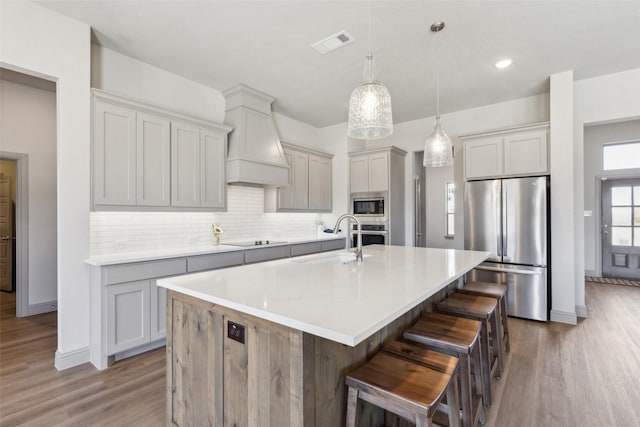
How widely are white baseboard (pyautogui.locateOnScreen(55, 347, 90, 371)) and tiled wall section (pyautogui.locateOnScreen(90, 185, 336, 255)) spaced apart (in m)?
0.86

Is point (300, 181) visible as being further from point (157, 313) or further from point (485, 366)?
point (485, 366)

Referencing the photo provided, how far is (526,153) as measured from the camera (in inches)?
154

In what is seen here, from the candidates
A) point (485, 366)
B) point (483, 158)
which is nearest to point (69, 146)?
point (485, 366)

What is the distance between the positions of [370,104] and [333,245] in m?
3.56

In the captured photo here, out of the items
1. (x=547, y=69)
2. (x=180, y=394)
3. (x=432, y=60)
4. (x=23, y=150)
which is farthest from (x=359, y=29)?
(x=23, y=150)

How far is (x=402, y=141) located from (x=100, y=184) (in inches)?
176

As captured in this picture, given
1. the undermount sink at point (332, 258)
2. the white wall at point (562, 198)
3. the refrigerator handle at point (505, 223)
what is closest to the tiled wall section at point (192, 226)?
the undermount sink at point (332, 258)

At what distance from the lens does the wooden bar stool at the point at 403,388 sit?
3.93 ft

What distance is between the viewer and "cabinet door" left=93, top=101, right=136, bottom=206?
276 cm

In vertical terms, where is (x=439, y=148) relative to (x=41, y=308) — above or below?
above

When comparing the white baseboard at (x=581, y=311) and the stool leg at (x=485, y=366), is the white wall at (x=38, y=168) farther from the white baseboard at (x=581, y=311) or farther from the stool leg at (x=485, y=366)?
the white baseboard at (x=581, y=311)

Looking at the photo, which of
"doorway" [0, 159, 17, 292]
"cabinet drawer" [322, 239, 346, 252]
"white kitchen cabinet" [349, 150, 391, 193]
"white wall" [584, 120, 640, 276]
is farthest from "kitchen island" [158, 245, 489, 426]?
"white wall" [584, 120, 640, 276]

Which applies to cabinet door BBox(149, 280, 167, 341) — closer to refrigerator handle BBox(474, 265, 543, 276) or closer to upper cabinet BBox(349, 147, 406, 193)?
upper cabinet BBox(349, 147, 406, 193)

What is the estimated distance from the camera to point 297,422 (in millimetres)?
1186
